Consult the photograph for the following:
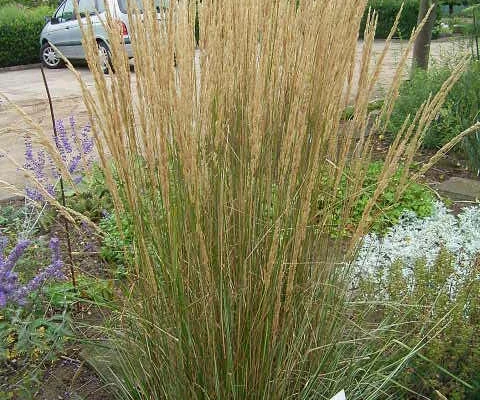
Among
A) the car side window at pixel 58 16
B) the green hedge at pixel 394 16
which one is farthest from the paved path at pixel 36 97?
the green hedge at pixel 394 16

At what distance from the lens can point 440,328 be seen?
6.32 feet

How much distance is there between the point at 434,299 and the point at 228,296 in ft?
3.00

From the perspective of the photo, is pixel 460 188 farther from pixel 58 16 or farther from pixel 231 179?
pixel 58 16

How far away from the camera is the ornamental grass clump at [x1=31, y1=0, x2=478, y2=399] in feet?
4.55

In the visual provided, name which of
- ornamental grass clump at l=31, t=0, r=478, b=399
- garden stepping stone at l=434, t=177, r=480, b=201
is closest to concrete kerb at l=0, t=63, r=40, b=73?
garden stepping stone at l=434, t=177, r=480, b=201

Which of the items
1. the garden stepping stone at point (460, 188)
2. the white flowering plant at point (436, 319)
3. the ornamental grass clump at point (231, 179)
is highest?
the ornamental grass clump at point (231, 179)

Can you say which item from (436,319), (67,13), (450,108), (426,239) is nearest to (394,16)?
(67,13)

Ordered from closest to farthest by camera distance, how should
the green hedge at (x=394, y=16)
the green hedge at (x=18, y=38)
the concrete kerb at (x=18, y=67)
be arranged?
the concrete kerb at (x=18, y=67) → the green hedge at (x=18, y=38) → the green hedge at (x=394, y=16)

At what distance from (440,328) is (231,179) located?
0.93 m

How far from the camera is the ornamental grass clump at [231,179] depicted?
1.39 metres

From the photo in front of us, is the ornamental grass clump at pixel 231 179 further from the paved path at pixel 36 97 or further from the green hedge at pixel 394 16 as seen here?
the green hedge at pixel 394 16

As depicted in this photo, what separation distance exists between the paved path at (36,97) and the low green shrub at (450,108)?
33 cm

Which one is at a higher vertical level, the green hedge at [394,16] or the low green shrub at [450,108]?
the low green shrub at [450,108]

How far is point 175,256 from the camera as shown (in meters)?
1.49
